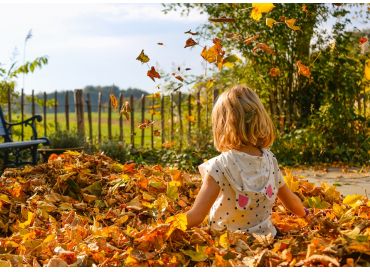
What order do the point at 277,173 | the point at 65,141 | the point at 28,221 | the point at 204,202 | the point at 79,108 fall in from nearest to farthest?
the point at 204,202 < the point at 277,173 < the point at 28,221 < the point at 65,141 < the point at 79,108

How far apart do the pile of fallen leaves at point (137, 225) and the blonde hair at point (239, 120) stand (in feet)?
1.51

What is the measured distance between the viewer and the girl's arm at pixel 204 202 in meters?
2.74

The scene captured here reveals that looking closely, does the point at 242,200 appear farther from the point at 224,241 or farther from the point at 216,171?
the point at 224,241

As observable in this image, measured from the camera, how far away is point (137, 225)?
360 centimetres

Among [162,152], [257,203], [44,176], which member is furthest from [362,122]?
[257,203]

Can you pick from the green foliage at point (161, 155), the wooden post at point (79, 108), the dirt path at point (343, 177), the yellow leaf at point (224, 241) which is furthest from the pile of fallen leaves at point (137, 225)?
the wooden post at point (79, 108)

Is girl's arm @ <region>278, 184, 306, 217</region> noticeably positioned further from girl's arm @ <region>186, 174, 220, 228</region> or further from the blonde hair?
girl's arm @ <region>186, 174, 220, 228</region>

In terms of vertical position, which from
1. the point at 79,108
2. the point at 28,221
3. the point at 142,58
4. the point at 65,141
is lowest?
the point at 28,221

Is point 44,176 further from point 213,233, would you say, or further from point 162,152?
point 162,152

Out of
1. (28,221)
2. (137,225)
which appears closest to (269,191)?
(137,225)

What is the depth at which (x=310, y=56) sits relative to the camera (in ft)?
34.3

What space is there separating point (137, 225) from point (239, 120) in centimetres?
115

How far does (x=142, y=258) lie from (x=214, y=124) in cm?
77

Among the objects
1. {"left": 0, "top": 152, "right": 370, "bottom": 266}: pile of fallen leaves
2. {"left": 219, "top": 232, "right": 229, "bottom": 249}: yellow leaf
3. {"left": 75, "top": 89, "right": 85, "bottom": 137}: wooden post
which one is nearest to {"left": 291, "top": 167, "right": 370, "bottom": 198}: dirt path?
{"left": 0, "top": 152, "right": 370, "bottom": 266}: pile of fallen leaves
